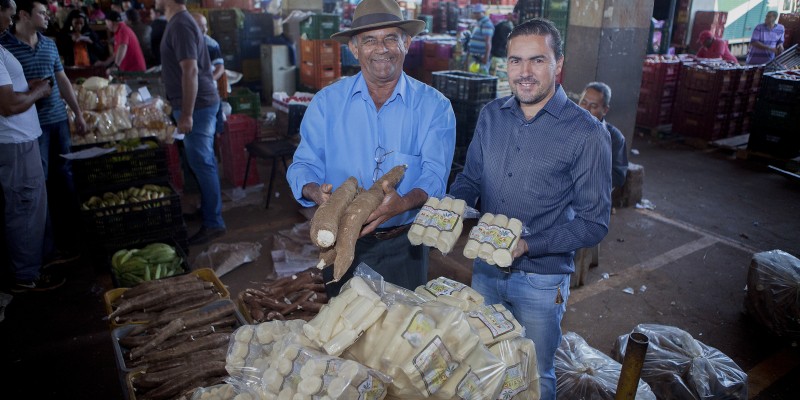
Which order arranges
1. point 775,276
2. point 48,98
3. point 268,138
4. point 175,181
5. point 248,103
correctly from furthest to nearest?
point 248,103, point 268,138, point 175,181, point 48,98, point 775,276

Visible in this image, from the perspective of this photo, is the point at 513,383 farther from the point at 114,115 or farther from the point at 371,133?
the point at 114,115

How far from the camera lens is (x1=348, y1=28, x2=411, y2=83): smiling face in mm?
2875

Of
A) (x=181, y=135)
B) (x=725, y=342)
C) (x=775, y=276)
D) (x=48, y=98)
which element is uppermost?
(x=48, y=98)

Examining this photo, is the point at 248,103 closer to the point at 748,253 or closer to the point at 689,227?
the point at 689,227

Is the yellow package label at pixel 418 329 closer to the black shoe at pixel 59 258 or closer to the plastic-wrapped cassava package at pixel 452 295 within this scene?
the plastic-wrapped cassava package at pixel 452 295

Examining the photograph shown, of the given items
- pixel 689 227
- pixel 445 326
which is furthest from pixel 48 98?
pixel 689 227

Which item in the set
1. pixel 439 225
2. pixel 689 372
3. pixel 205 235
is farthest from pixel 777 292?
pixel 205 235

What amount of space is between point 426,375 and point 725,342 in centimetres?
387

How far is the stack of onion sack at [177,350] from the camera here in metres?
2.94

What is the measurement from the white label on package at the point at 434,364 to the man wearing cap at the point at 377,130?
1.33 metres

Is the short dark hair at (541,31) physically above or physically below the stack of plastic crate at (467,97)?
above

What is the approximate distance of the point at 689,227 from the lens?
6.60m

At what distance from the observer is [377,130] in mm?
3051

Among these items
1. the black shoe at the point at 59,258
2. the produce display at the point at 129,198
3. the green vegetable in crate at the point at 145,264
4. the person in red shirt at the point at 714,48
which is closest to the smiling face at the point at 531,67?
the green vegetable in crate at the point at 145,264
